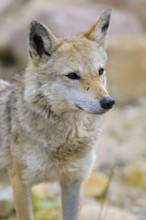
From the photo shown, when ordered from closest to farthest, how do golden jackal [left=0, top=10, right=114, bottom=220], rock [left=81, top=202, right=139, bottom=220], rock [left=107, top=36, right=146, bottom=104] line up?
1. golden jackal [left=0, top=10, right=114, bottom=220]
2. rock [left=81, top=202, right=139, bottom=220]
3. rock [left=107, top=36, right=146, bottom=104]

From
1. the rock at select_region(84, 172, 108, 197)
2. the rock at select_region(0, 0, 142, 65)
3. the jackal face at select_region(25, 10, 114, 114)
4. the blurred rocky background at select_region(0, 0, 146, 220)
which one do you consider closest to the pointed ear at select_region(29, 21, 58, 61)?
the jackal face at select_region(25, 10, 114, 114)

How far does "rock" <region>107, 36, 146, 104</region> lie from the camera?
15538 millimetres

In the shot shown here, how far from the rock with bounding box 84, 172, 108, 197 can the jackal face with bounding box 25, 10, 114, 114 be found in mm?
3942

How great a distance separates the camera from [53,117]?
7.77 metres

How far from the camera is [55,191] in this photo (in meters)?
11.5

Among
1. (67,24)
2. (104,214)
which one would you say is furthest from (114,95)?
(104,214)

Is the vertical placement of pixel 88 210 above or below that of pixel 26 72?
below

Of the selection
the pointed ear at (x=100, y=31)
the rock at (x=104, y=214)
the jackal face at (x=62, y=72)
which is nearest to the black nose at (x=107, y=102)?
the jackal face at (x=62, y=72)

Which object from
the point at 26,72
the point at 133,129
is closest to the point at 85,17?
the point at 133,129

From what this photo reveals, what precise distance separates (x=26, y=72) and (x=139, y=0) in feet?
47.7

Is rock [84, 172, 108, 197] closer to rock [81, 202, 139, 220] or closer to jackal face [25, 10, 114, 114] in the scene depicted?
rock [81, 202, 139, 220]

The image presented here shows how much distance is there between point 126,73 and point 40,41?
Result: 816 centimetres

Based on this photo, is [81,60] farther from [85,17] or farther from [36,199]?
[85,17]

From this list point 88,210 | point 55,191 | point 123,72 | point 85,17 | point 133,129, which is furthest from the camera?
point 85,17
